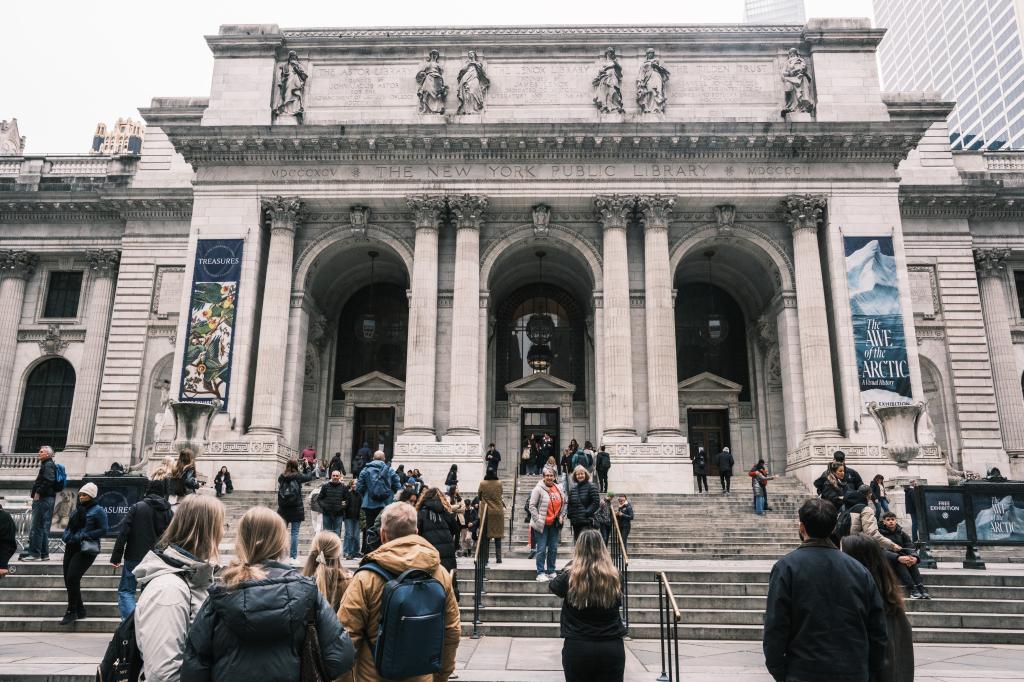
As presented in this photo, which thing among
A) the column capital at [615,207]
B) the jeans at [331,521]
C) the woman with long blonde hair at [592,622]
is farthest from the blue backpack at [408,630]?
the column capital at [615,207]

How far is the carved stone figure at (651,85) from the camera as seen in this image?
97.8 feet

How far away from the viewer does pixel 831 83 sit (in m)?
30.1

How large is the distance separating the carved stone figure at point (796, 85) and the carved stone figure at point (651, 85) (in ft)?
15.5

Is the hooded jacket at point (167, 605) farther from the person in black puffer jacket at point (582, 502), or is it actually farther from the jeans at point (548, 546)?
the jeans at point (548, 546)

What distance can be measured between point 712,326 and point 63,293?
31.1m

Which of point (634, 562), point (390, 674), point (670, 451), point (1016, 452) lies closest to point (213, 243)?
point (670, 451)

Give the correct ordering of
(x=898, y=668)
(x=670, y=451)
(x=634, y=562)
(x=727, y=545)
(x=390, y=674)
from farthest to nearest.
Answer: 1. (x=670, y=451)
2. (x=727, y=545)
3. (x=634, y=562)
4. (x=898, y=668)
5. (x=390, y=674)

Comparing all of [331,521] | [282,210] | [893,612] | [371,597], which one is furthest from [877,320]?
[371,597]

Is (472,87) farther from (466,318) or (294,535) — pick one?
(294,535)

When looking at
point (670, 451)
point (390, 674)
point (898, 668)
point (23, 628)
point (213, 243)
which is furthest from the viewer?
point (213, 243)

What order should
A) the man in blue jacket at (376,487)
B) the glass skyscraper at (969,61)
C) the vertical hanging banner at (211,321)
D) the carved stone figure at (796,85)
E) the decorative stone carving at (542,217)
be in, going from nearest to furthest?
1. the man in blue jacket at (376,487)
2. the vertical hanging banner at (211,321)
3. the decorative stone carving at (542,217)
4. the carved stone figure at (796,85)
5. the glass skyscraper at (969,61)

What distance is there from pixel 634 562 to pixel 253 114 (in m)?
23.5

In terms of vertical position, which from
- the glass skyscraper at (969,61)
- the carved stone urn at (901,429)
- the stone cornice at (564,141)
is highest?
the glass skyscraper at (969,61)

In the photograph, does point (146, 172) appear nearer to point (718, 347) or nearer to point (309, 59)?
point (309, 59)
